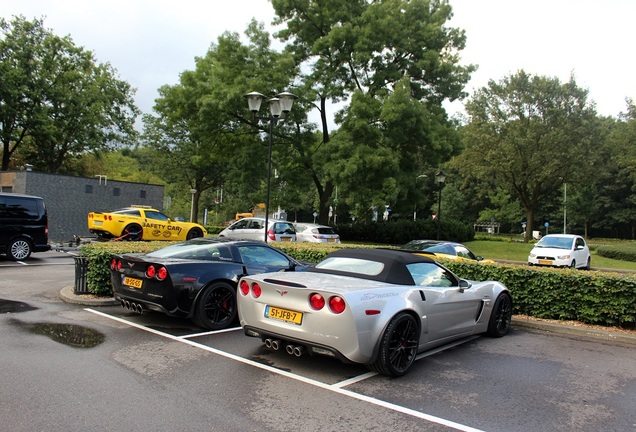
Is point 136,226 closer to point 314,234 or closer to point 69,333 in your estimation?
point 314,234

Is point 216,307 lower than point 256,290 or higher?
lower

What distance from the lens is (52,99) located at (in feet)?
115

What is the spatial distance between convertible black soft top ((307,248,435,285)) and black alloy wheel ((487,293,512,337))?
1.59 meters

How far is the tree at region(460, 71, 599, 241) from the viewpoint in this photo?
3466cm

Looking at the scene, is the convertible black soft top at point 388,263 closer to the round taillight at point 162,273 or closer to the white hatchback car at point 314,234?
the round taillight at point 162,273

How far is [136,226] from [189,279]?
13951 mm

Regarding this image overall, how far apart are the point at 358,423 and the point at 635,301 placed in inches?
231

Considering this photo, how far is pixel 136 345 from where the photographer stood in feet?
18.8

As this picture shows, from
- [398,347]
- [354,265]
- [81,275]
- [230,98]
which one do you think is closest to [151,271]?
[354,265]

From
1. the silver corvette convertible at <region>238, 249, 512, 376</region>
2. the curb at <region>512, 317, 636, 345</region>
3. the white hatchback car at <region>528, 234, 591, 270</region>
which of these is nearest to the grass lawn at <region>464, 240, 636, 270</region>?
the white hatchback car at <region>528, 234, 591, 270</region>

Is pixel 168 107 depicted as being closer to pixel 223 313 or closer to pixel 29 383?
pixel 223 313

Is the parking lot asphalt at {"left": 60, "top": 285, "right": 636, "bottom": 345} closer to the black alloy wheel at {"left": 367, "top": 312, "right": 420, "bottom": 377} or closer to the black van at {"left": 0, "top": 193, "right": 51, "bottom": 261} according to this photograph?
the black alloy wheel at {"left": 367, "top": 312, "right": 420, "bottom": 377}

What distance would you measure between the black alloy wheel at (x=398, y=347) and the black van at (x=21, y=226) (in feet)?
45.2

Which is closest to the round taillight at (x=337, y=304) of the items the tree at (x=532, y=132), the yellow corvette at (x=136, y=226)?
the yellow corvette at (x=136, y=226)
